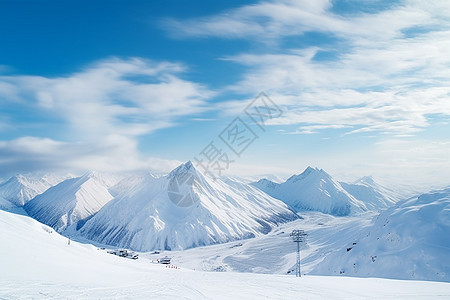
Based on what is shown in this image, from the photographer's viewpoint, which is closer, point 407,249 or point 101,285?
point 101,285

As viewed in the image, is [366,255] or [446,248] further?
[366,255]

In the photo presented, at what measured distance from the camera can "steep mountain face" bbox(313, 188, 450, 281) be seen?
196 feet

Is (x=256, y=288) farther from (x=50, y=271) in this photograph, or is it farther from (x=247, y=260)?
(x=247, y=260)

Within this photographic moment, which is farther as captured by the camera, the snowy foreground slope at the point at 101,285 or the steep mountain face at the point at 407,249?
the steep mountain face at the point at 407,249

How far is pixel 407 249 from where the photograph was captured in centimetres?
6544

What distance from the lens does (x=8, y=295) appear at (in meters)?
18.7

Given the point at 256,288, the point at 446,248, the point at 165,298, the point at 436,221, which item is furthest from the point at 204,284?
the point at 436,221

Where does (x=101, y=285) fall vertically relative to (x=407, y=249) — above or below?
below

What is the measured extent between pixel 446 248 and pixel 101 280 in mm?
65151

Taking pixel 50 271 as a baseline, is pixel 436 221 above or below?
above

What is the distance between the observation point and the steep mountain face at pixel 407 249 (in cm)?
5975

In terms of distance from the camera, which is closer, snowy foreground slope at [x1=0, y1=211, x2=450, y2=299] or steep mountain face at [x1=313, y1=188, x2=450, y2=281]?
snowy foreground slope at [x1=0, y1=211, x2=450, y2=299]

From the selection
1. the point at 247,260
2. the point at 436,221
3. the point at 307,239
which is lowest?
the point at 247,260

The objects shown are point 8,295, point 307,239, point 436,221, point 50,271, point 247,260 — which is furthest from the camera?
point 307,239
